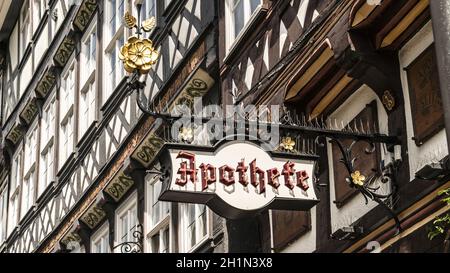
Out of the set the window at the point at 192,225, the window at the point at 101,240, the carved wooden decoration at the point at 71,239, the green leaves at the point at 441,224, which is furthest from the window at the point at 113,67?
the green leaves at the point at 441,224

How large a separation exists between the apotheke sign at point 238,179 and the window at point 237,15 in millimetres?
3504

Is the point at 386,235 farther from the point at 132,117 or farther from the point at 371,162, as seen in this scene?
the point at 132,117

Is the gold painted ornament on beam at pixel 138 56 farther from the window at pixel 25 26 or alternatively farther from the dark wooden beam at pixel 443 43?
the window at pixel 25 26

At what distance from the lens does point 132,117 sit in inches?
703

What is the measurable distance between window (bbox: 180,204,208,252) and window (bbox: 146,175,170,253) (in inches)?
26.4

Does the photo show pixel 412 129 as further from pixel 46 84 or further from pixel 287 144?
pixel 46 84

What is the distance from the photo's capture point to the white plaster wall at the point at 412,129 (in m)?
9.43

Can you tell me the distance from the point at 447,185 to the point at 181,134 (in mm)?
2463

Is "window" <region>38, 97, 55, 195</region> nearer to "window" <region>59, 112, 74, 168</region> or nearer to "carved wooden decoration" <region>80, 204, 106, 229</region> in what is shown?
"window" <region>59, 112, 74, 168</region>

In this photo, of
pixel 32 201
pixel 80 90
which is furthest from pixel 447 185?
pixel 32 201

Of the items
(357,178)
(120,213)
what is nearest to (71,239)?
(120,213)

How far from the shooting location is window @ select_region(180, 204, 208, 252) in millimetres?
14812

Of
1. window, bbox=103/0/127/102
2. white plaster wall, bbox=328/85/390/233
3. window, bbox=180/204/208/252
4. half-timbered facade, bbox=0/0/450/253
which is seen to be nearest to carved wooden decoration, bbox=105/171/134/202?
half-timbered facade, bbox=0/0/450/253
